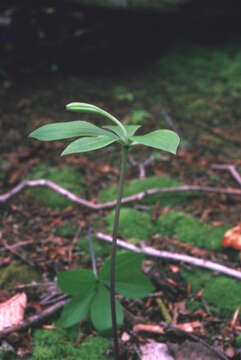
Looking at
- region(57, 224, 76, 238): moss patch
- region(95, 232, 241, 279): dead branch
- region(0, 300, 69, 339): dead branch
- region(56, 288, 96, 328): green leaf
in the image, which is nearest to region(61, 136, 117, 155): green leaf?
region(56, 288, 96, 328): green leaf

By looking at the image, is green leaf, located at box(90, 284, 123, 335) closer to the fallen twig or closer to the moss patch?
the fallen twig

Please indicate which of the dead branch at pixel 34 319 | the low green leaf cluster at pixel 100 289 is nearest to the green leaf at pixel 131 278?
the low green leaf cluster at pixel 100 289

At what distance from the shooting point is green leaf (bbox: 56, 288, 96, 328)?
1430 millimetres

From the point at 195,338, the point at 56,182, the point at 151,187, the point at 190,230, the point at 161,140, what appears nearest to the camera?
the point at 161,140

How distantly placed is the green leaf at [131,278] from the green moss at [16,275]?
2.30 feet

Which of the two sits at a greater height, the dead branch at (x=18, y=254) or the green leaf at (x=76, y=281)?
the green leaf at (x=76, y=281)

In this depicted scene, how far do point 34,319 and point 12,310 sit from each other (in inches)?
5.3

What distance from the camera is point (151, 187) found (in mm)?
2828

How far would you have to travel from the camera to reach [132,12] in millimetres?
5215

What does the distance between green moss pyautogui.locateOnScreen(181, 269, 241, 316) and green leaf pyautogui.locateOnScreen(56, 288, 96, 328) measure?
733 millimetres

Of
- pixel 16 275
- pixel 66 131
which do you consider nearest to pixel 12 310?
pixel 16 275

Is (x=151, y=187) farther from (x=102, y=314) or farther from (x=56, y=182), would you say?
(x=102, y=314)

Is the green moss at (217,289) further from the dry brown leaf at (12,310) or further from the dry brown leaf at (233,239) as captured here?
the dry brown leaf at (12,310)

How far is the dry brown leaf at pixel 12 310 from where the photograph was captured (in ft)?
5.28
